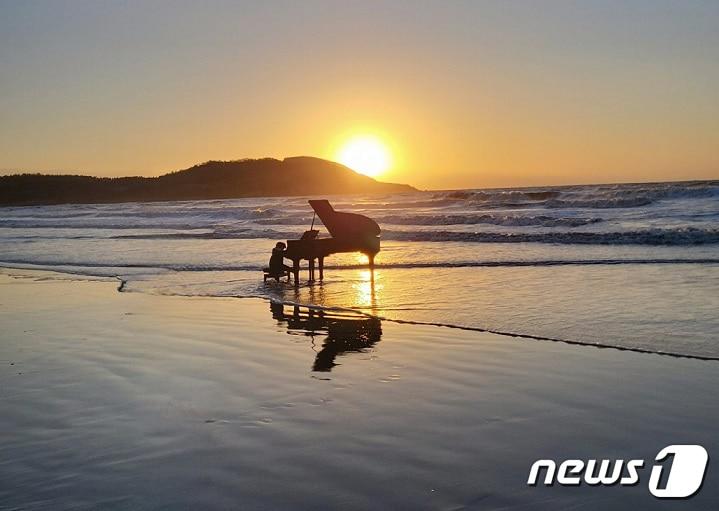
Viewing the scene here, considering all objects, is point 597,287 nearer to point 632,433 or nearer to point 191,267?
point 632,433

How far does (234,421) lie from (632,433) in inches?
113

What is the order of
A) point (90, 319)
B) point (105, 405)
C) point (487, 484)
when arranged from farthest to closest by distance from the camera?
point (90, 319), point (105, 405), point (487, 484)

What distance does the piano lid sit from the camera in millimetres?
15500

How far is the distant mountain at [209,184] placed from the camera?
14225 centimetres

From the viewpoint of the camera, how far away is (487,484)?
4.40 metres

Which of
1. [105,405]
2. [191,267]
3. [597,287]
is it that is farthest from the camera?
[191,267]

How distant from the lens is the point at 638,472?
456 centimetres

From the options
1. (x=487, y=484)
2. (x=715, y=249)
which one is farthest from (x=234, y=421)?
(x=715, y=249)

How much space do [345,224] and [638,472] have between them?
11461mm

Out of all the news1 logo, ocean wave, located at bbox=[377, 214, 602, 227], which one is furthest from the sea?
the news1 logo

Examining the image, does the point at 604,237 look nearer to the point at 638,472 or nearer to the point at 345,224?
the point at 345,224

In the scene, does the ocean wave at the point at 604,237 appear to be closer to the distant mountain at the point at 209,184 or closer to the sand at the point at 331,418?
the sand at the point at 331,418

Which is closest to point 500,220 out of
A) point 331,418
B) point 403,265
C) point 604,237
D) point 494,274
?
point 604,237

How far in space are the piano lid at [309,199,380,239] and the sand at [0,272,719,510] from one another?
6.14 m
